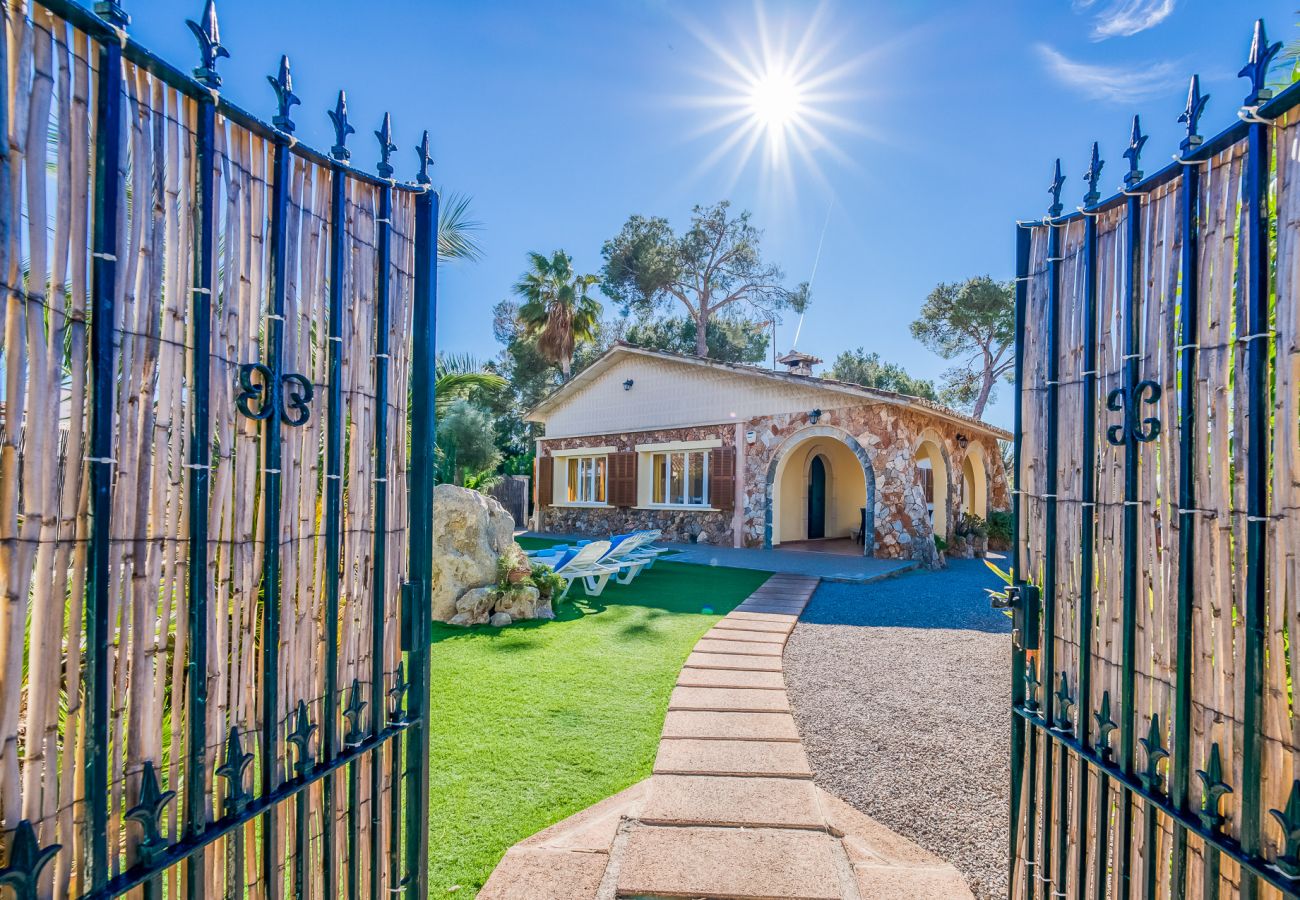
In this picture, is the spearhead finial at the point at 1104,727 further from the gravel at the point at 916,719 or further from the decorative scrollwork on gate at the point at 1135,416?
the gravel at the point at 916,719

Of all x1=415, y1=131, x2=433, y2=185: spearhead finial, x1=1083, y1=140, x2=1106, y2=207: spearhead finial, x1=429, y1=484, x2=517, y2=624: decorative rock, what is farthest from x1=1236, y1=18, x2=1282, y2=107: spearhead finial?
x1=429, y1=484, x2=517, y2=624: decorative rock

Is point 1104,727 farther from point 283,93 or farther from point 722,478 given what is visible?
point 722,478

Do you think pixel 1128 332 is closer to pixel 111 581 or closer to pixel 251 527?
pixel 251 527

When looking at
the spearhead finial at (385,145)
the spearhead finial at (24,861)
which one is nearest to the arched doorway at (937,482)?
the spearhead finial at (385,145)

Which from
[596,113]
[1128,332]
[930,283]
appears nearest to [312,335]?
[1128,332]

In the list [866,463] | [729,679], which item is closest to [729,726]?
[729,679]

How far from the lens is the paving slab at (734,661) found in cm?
499

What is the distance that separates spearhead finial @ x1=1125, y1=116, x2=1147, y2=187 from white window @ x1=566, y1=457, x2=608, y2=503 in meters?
15.8

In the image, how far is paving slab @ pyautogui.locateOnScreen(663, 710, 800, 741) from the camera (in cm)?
357

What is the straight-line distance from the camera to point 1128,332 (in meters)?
1.70

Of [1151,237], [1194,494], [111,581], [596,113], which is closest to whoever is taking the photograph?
[111,581]

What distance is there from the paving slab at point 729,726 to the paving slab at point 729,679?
0.53m

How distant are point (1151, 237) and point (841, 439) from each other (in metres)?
11.3

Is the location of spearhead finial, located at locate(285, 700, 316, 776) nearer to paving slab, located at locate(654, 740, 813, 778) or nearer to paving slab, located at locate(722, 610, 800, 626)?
paving slab, located at locate(654, 740, 813, 778)
